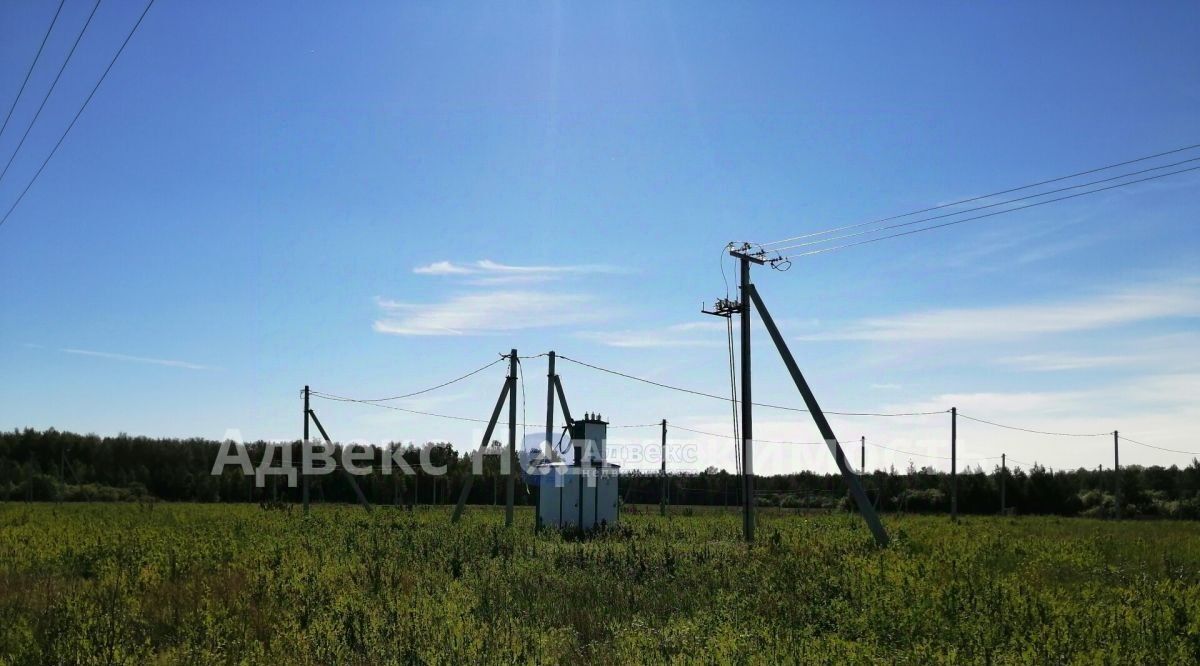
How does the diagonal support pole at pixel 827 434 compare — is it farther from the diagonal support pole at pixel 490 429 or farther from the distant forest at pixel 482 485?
the distant forest at pixel 482 485

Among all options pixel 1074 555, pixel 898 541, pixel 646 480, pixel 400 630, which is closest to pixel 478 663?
pixel 400 630

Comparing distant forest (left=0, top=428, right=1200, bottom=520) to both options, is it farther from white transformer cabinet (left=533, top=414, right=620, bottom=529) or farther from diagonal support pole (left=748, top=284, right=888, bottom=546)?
diagonal support pole (left=748, top=284, right=888, bottom=546)

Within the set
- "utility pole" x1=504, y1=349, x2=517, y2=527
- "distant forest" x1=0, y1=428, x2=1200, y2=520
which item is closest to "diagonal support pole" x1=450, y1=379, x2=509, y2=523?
"utility pole" x1=504, y1=349, x2=517, y2=527

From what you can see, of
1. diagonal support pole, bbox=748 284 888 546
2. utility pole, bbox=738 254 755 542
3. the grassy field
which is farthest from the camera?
utility pole, bbox=738 254 755 542

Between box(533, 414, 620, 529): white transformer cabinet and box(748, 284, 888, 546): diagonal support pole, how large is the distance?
7251 mm

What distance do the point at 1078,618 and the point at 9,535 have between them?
19.3m

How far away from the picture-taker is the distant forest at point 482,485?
48.8m

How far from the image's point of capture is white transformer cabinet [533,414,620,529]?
2295cm

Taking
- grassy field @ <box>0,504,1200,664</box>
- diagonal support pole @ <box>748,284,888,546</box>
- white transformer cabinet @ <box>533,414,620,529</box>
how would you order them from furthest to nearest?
white transformer cabinet @ <box>533,414,620,529</box> → diagonal support pole @ <box>748,284,888,546</box> → grassy field @ <box>0,504,1200,664</box>

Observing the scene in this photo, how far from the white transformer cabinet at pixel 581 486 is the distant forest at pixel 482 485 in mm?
16242

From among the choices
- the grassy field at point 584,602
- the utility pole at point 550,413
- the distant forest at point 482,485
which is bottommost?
the distant forest at point 482,485

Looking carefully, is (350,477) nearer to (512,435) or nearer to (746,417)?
(512,435)

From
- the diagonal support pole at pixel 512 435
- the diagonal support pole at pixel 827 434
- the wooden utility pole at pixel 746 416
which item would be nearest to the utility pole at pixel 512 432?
the diagonal support pole at pixel 512 435

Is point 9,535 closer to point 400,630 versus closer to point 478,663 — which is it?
point 400,630
